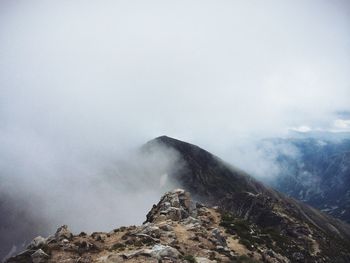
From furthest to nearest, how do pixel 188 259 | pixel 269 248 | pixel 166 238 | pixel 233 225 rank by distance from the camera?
pixel 233 225, pixel 269 248, pixel 166 238, pixel 188 259

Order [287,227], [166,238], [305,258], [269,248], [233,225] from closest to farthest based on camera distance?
[166,238], [269,248], [233,225], [305,258], [287,227]

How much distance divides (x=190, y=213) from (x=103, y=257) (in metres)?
34.0

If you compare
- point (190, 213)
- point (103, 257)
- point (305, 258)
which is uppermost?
point (190, 213)

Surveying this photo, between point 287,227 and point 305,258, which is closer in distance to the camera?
point 305,258

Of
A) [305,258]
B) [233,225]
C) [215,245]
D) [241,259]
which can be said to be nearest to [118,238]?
[215,245]

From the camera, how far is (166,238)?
44.8 metres

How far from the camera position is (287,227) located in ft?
651

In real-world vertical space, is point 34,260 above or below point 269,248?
above

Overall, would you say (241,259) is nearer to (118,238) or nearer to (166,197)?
(118,238)

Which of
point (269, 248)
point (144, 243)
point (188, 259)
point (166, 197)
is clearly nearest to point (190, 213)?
point (166, 197)

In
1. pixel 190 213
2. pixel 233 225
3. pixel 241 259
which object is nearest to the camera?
pixel 241 259

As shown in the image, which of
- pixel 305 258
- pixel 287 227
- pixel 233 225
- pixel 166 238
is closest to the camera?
pixel 166 238

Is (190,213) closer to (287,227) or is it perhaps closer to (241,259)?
(241,259)

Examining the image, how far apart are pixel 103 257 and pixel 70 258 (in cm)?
368
